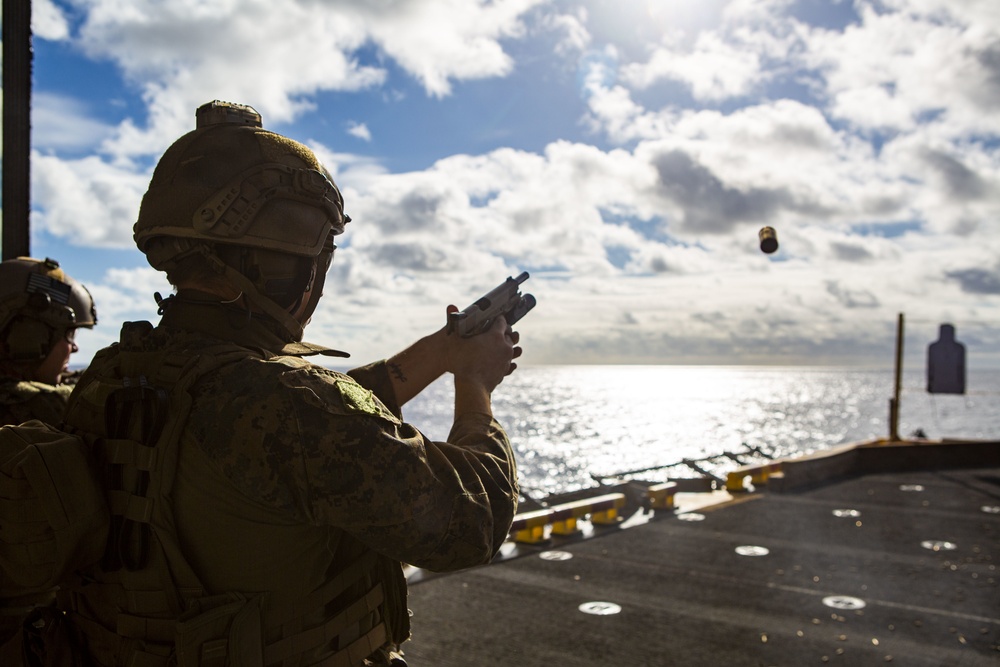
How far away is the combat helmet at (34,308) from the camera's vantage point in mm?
3881

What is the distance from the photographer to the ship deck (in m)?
6.33

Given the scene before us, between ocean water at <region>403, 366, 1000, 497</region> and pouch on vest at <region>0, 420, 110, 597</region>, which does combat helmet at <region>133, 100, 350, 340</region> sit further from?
ocean water at <region>403, 366, 1000, 497</region>

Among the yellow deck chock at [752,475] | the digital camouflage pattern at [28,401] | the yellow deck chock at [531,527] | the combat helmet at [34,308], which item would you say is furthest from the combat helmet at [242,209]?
the yellow deck chock at [752,475]

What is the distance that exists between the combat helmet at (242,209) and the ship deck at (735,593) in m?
4.62

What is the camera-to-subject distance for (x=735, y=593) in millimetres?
7793

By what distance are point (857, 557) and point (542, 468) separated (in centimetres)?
5947

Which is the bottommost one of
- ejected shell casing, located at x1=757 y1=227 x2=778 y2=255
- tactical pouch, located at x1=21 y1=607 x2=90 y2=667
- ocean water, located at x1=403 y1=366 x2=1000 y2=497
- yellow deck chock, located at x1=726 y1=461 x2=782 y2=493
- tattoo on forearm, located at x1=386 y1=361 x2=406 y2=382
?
ocean water, located at x1=403 y1=366 x2=1000 y2=497

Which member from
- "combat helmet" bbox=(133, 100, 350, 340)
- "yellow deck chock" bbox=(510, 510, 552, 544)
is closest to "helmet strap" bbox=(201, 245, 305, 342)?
"combat helmet" bbox=(133, 100, 350, 340)

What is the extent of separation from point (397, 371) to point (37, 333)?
230 centimetres

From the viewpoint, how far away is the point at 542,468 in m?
68.1

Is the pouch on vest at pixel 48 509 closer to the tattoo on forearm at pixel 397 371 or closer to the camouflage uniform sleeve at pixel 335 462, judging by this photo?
the camouflage uniform sleeve at pixel 335 462

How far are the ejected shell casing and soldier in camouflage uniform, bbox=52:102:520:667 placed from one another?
4.94 m

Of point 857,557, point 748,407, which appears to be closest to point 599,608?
point 857,557

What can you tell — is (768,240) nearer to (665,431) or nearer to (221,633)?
(221,633)
